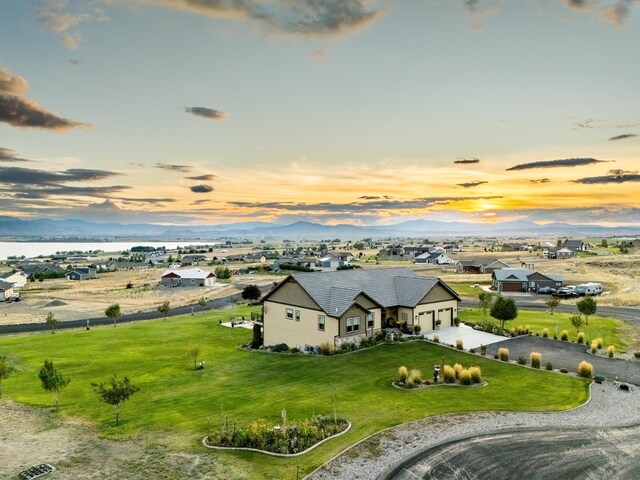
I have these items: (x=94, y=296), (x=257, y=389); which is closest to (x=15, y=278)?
(x=94, y=296)

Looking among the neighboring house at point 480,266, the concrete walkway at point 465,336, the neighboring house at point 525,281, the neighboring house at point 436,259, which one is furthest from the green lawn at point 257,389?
the neighboring house at point 436,259

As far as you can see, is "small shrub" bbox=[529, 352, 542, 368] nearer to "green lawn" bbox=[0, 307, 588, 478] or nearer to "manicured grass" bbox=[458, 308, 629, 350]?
"green lawn" bbox=[0, 307, 588, 478]

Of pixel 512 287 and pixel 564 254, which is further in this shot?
pixel 564 254

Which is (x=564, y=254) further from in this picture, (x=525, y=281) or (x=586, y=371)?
(x=586, y=371)

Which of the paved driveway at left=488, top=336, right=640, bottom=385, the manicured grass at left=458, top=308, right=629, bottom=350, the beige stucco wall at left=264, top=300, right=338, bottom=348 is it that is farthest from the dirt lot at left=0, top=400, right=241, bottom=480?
the manicured grass at left=458, top=308, right=629, bottom=350

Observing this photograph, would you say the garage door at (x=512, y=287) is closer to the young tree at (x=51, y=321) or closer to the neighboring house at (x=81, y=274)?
the young tree at (x=51, y=321)

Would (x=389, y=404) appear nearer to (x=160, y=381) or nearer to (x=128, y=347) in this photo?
(x=160, y=381)

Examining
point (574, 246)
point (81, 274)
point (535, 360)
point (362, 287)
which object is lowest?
point (535, 360)

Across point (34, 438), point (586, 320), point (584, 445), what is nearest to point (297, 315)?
point (34, 438)
